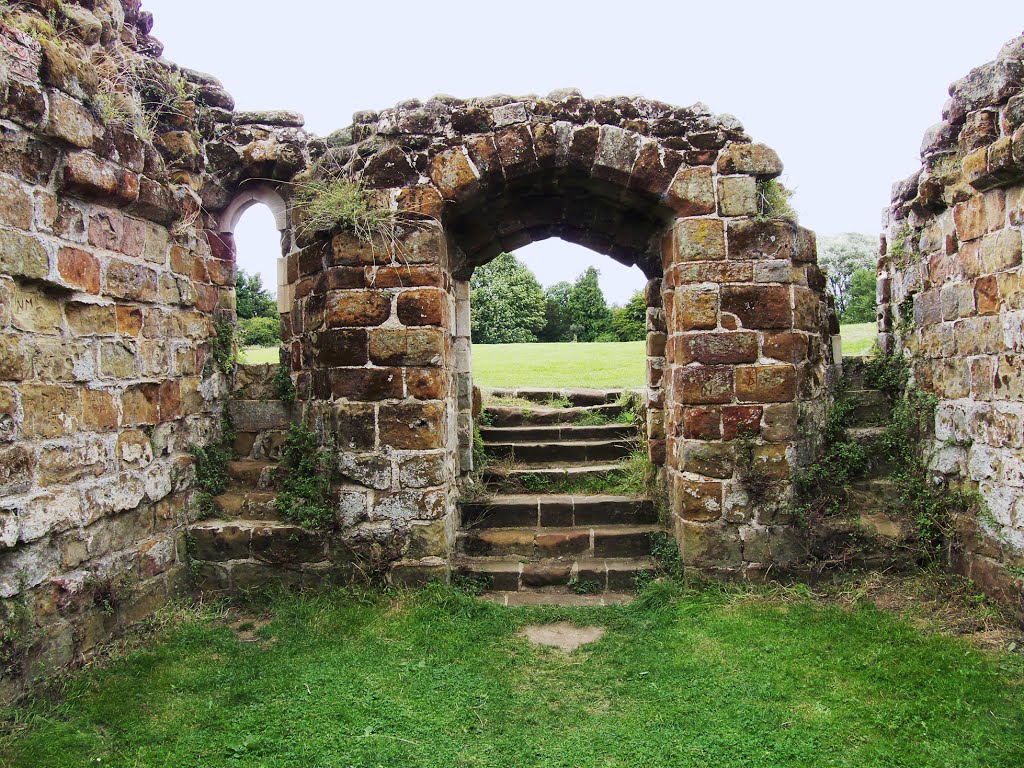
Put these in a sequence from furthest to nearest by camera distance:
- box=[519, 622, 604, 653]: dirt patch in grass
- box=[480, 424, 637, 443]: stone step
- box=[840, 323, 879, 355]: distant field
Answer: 1. box=[840, 323, 879, 355]: distant field
2. box=[480, 424, 637, 443]: stone step
3. box=[519, 622, 604, 653]: dirt patch in grass

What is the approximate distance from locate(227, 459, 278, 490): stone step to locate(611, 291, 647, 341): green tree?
82.9 ft

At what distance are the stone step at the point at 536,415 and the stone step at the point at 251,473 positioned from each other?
280 centimetres

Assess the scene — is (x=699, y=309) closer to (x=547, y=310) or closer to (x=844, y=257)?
(x=547, y=310)

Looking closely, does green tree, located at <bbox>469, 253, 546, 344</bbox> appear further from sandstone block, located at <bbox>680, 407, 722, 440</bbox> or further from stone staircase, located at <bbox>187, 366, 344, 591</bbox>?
sandstone block, located at <bbox>680, 407, 722, 440</bbox>

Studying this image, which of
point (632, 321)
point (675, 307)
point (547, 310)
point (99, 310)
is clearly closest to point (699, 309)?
point (675, 307)

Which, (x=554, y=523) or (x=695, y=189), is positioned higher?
(x=695, y=189)

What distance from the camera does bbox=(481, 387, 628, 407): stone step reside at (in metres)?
8.50

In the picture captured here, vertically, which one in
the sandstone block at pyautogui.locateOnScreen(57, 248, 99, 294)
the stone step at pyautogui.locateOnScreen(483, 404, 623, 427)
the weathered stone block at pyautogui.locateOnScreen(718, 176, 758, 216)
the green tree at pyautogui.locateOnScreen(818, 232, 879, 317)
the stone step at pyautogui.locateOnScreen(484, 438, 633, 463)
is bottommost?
the stone step at pyautogui.locateOnScreen(484, 438, 633, 463)

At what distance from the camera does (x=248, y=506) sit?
5.43m

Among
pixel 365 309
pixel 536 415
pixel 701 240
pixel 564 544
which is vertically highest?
pixel 701 240

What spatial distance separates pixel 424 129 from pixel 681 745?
14.3ft

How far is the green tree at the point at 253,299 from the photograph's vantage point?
22.8 m

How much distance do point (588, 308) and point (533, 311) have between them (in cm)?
308

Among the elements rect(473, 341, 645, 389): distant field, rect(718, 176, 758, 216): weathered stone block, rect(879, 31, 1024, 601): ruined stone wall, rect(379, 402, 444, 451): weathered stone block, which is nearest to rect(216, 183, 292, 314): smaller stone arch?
rect(379, 402, 444, 451): weathered stone block
